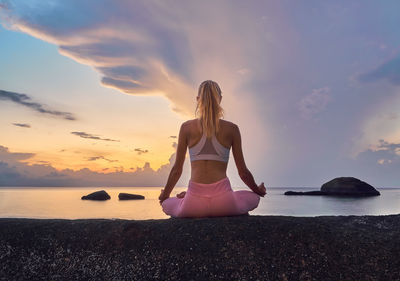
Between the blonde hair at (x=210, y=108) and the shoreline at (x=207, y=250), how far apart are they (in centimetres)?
133

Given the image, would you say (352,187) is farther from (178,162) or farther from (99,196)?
(178,162)

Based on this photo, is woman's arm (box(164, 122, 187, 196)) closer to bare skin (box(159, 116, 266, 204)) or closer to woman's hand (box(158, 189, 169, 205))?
bare skin (box(159, 116, 266, 204))

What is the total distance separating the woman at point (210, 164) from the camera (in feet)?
14.0

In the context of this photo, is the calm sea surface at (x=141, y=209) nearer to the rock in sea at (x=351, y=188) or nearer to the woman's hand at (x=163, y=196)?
the rock in sea at (x=351, y=188)

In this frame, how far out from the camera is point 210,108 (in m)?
4.21

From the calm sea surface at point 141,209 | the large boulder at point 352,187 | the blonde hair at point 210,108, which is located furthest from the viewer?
the large boulder at point 352,187

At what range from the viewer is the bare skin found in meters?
4.33

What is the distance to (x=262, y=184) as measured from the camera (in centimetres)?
450

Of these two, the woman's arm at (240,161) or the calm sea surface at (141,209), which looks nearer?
the woman's arm at (240,161)

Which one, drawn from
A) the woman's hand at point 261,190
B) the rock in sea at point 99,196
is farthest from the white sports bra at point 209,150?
the rock in sea at point 99,196

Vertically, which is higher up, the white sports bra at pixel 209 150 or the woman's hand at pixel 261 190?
the white sports bra at pixel 209 150

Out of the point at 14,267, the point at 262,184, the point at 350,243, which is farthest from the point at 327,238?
the point at 14,267

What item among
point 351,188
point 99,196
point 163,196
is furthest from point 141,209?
point 351,188

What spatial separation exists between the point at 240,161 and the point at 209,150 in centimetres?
55
